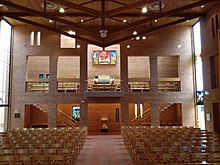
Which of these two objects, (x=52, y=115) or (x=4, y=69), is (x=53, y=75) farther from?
(x=4, y=69)

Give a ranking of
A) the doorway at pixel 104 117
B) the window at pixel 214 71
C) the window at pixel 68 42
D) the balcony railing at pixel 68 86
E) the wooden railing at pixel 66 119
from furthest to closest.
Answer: the doorway at pixel 104 117, the window at pixel 68 42, the wooden railing at pixel 66 119, the balcony railing at pixel 68 86, the window at pixel 214 71

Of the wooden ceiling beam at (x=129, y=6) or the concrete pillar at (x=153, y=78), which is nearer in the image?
the wooden ceiling beam at (x=129, y=6)

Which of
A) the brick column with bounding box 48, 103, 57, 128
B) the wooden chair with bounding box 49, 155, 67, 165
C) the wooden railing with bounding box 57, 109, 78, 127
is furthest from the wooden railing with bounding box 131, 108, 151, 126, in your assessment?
the wooden chair with bounding box 49, 155, 67, 165

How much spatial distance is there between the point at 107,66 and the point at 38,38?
→ 22.5 feet

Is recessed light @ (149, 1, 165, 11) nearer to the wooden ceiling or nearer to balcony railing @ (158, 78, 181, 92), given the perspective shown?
the wooden ceiling

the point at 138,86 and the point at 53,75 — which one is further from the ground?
the point at 53,75

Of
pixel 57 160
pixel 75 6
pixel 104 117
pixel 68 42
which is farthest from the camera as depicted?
pixel 104 117

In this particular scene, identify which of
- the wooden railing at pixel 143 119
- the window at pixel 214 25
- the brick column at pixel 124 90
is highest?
the window at pixel 214 25

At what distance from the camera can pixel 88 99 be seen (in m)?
18.5

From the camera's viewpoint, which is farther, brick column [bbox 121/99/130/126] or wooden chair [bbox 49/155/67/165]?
brick column [bbox 121/99/130/126]

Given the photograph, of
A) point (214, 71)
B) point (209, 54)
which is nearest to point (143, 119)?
point (214, 71)

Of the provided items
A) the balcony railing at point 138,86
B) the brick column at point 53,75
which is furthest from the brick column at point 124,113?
the brick column at point 53,75

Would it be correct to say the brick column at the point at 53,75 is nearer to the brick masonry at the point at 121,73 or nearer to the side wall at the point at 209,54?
the brick masonry at the point at 121,73

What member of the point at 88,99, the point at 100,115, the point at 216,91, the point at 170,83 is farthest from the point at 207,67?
the point at 100,115
